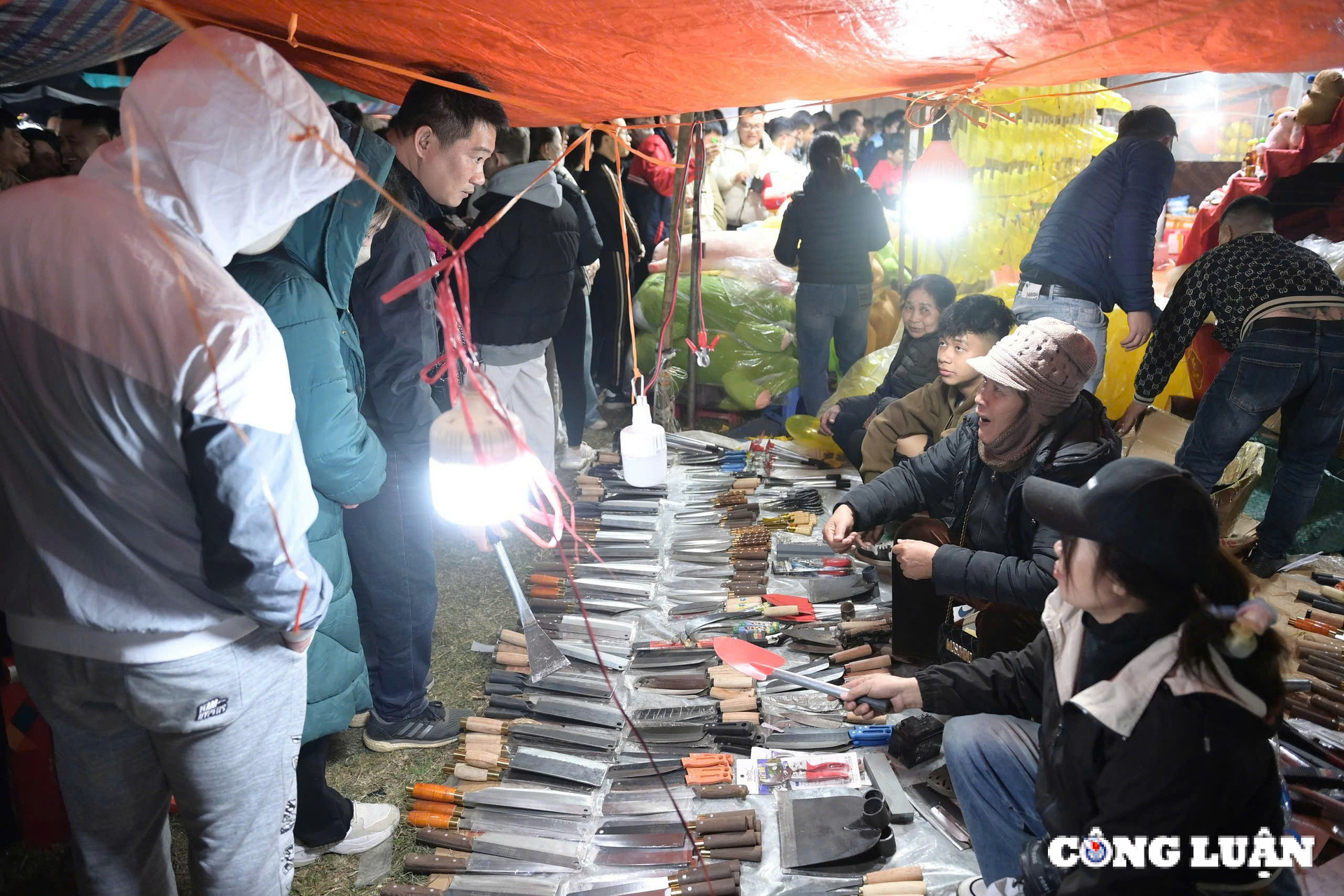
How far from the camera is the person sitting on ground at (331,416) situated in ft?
7.55

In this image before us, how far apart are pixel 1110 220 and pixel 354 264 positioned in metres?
3.71

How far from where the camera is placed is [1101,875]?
1715 millimetres

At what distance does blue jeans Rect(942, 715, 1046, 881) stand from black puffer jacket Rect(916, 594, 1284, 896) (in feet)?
1.20

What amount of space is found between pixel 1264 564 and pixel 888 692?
10.3 feet

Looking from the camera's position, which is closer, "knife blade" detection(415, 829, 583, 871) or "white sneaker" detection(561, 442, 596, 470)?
"knife blade" detection(415, 829, 583, 871)

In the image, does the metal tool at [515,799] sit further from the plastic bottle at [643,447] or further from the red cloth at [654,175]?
the red cloth at [654,175]

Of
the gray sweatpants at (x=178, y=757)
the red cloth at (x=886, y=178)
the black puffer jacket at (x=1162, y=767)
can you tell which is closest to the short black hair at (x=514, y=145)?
the gray sweatpants at (x=178, y=757)

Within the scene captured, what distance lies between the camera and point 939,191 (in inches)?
251

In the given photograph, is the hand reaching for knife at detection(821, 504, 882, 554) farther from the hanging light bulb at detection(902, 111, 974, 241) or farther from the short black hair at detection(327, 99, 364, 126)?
the hanging light bulb at detection(902, 111, 974, 241)

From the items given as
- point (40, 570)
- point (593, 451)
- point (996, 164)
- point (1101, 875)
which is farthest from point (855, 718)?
point (996, 164)

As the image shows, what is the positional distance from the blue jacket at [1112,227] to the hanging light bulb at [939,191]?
188 centimetres

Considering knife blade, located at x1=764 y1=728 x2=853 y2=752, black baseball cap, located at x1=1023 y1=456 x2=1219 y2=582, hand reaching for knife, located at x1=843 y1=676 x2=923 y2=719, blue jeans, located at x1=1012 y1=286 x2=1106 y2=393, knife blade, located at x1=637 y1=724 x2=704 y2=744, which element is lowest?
knife blade, located at x1=637 y1=724 x2=704 y2=744

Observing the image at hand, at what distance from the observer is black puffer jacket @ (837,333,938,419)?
512 centimetres

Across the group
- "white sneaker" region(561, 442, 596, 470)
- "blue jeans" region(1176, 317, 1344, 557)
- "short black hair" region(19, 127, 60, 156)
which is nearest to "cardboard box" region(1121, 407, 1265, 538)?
"blue jeans" region(1176, 317, 1344, 557)
